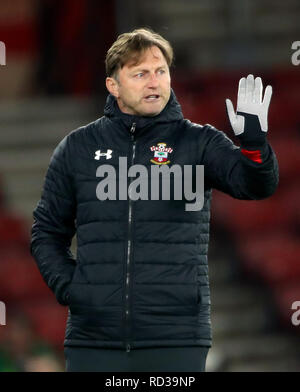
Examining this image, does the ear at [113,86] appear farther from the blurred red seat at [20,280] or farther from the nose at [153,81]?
the blurred red seat at [20,280]

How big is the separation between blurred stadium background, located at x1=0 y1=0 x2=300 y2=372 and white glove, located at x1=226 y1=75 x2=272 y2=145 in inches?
94.6

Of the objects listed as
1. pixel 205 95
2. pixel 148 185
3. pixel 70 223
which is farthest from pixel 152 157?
pixel 205 95

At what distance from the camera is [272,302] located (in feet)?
20.5

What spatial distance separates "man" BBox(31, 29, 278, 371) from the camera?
2.89 m

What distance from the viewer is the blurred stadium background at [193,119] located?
6156 mm

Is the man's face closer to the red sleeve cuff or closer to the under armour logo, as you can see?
the under armour logo

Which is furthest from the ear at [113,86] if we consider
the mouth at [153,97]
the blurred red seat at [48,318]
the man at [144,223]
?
the blurred red seat at [48,318]

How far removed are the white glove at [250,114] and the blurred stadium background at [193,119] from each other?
2.40 metres

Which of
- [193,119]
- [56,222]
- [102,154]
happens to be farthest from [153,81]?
[193,119]

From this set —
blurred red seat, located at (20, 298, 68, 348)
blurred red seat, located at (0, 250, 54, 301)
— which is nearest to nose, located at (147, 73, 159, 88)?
blurred red seat, located at (20, 298, 68, 348)

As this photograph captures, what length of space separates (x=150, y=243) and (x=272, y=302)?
3441 mm

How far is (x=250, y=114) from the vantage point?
2.87m

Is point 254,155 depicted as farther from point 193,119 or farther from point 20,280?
point 193,119

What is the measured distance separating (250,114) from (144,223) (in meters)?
0.39
